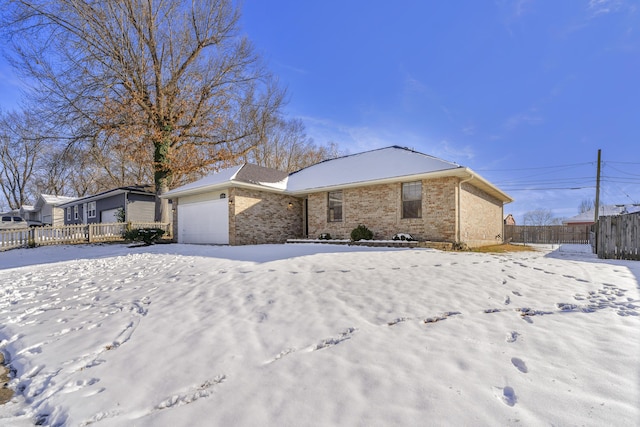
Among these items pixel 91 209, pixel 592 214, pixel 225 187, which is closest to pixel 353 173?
pixel 225 187

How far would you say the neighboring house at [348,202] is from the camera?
11.2 m

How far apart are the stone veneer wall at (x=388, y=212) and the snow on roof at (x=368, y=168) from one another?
1.71ft

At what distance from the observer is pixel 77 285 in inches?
245

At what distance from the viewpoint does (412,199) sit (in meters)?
11.9

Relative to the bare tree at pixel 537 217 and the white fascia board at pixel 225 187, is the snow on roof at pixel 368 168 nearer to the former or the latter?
the white fascia board at pixel 225 187

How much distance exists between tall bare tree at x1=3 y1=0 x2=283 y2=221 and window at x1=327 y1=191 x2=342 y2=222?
9618mm

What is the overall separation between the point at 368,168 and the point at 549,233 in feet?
63.0

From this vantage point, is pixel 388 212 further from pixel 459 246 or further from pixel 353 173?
pixel 459 246

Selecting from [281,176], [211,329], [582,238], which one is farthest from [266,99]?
[582,238]

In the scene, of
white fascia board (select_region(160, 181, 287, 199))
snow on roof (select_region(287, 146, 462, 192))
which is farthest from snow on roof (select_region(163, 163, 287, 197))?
snow on roof (select_region(287, 146, 462, 192))

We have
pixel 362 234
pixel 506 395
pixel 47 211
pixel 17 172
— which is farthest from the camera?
pixel 17 172

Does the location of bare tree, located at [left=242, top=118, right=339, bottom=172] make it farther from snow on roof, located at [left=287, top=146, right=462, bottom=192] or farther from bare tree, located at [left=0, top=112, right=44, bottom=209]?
bare tree, located at [left=0, top=112, right=44, bottom=209]

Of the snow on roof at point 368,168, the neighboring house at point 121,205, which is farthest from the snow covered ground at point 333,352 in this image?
the neighboring house at point 121,205

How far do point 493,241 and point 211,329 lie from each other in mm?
15998
